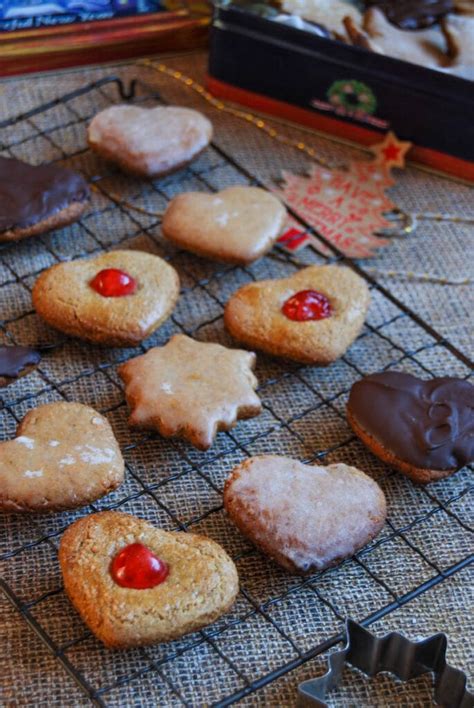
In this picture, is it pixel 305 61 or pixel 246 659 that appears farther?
pixel 305 61

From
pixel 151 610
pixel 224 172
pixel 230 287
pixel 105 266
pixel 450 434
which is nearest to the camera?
pixel 151 610

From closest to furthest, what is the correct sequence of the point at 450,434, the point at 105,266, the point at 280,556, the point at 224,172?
the point at 280,556 < the point at 450,434 < the point at 105,266 < the point at 224,172

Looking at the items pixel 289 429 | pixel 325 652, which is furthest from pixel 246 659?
pixel 289 429

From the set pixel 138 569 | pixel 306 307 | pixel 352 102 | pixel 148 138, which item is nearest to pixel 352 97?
pixel 352 102

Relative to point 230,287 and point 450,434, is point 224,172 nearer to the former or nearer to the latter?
point 230,287

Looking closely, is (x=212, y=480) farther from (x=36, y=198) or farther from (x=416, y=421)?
(x=36, y=198)

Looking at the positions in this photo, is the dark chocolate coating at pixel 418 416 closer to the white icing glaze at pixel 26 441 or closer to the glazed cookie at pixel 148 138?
the white icing glaze at pixel 26 441

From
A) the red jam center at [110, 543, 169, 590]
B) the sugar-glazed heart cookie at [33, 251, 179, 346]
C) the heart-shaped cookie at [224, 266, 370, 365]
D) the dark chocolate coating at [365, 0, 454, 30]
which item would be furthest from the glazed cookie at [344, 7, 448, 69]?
the red jam center at [110, 543, 169, 590]
